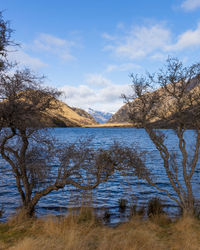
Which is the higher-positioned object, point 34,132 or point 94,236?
point 34,132

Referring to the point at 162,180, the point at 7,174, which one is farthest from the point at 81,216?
the point at 7,174

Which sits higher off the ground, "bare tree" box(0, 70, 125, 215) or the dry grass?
"bare tree" box(0, 70, 125, 215)

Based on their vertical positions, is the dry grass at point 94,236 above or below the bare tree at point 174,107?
below

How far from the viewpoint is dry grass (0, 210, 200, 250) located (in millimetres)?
6562

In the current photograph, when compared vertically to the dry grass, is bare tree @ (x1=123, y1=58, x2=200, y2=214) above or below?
above

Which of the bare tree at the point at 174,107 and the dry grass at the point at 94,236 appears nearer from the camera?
the dry grass at the point at 94,236

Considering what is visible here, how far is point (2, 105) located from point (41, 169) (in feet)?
10.2

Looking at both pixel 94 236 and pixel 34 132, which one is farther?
pixel 34 132

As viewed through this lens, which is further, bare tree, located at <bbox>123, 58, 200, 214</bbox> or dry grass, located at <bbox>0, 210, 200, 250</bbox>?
bare tree, located at <bbox>123, 58, 200, 214</bbox>

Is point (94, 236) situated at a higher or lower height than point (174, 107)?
lower

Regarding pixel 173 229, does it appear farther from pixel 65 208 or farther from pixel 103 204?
pixel 65 208

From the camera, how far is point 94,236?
324 inches

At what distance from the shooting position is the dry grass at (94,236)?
21.5 ft

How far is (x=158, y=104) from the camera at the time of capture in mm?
10914
